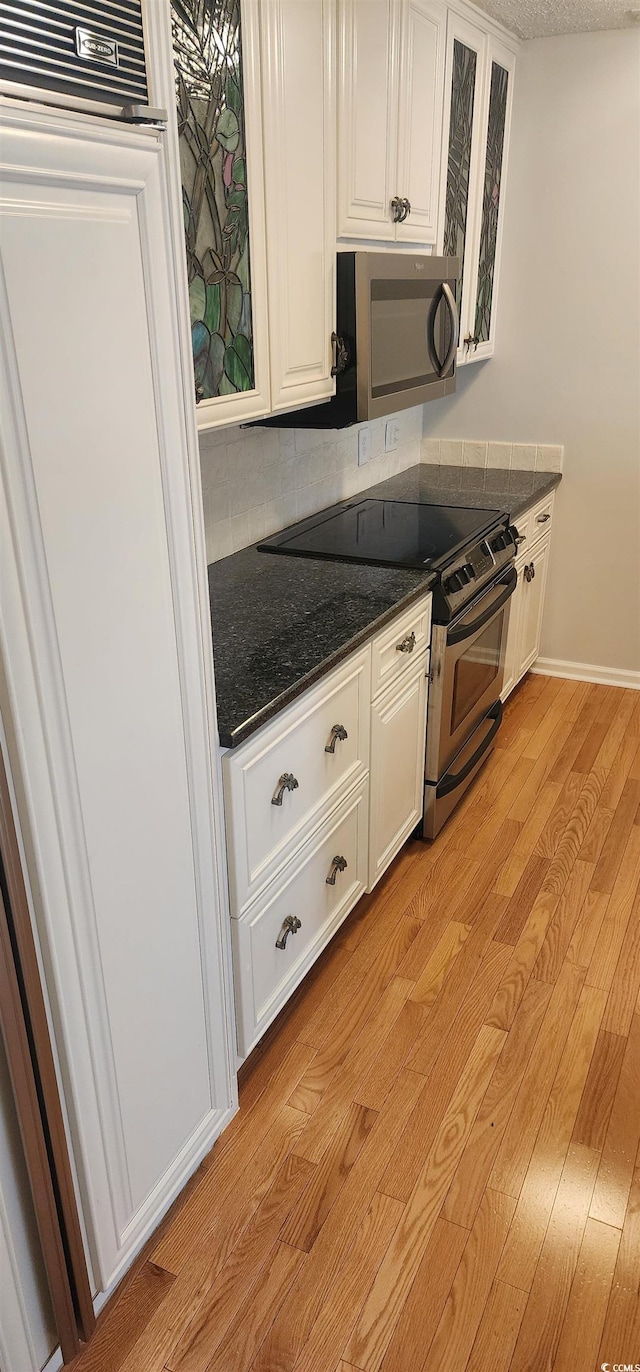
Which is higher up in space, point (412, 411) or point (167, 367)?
point (167, 367)

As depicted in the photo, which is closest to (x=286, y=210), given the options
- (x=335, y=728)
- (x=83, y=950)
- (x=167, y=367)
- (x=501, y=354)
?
(x=167, y=367)

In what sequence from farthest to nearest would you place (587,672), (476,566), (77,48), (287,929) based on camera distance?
(587,672) → (476,566) → (287,929) → (77,48)

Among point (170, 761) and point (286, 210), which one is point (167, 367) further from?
point (286, 210)

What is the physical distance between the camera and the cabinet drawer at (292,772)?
165 cm

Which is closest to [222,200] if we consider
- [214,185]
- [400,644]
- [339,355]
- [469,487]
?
[214,185]

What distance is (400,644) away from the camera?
225cm

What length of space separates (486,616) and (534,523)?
0.82m

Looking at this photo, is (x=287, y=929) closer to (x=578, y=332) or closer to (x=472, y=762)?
(x=472, y=762)

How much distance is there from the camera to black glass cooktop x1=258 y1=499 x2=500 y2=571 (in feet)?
8.21

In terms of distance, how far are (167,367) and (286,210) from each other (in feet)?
2.66

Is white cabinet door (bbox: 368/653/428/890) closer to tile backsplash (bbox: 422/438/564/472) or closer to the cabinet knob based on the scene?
the cabinet knob

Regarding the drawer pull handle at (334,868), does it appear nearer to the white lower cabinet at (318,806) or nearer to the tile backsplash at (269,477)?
the white lower cabinet at (318,806)

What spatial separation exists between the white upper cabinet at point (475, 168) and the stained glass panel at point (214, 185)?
50.1 inches

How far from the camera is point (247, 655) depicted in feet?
6.14
